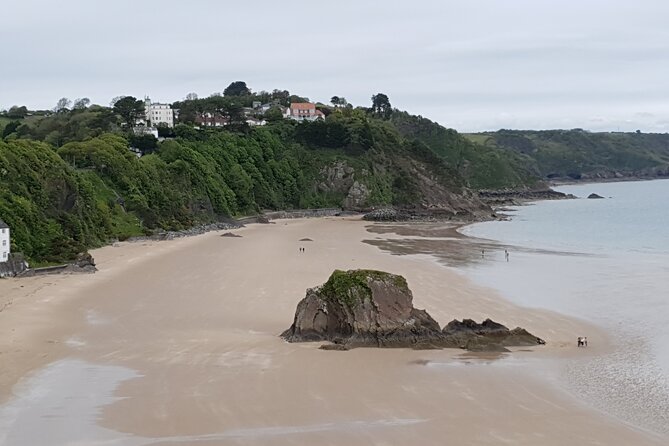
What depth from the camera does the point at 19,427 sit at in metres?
12.0

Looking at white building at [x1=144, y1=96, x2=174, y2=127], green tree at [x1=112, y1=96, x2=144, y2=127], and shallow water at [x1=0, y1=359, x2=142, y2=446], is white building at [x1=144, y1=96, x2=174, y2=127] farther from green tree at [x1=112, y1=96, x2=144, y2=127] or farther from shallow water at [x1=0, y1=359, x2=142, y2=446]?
shallow water at [x1=0, y1=359, x2=142, y2=446]

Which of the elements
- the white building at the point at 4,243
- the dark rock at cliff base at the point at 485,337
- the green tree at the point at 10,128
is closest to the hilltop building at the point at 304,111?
the green tree at the point at 10,128

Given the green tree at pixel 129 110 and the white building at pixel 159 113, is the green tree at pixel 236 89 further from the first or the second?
the green tree at pixel 129 110

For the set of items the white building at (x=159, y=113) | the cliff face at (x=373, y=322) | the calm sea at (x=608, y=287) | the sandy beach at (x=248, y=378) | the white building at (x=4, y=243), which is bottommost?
the calm sea at (x=608, y=287)

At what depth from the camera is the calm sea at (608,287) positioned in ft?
49.9

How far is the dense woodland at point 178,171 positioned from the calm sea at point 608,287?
23843 mm

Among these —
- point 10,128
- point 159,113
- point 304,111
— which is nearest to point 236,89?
point 304,111

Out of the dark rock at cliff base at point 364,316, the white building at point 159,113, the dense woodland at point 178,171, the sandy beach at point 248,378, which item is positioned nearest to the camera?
the sandy beach at point 248,378

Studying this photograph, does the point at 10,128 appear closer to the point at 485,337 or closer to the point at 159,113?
the point at 159,113

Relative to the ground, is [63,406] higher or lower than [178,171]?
lower

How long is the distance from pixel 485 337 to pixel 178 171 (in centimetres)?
5279

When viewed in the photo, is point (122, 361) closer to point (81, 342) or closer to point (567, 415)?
point (81, 342)

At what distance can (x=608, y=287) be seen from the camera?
102ft

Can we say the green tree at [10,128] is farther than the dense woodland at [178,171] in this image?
Yes
